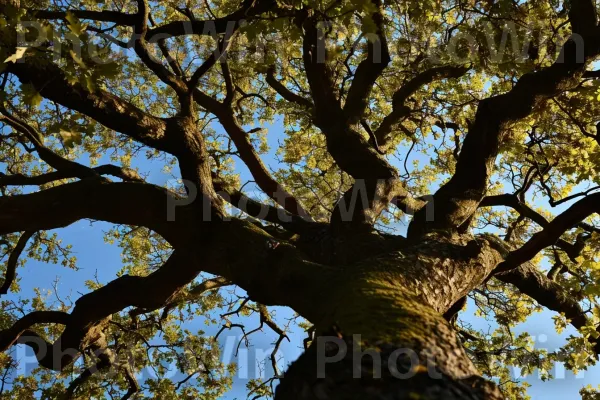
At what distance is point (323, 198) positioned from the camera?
34.6ft

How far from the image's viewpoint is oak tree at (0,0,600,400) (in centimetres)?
303

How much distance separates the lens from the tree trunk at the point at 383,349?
2121 mm

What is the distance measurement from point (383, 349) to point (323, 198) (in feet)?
26.9

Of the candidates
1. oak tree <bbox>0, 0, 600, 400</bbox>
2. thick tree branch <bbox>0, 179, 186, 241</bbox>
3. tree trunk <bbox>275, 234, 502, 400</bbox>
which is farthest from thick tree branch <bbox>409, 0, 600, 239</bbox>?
thick tree branch <bbox>0, 179, 186, 241</bbox>

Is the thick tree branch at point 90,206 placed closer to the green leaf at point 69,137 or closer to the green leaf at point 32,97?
the green leaf at point 32,97

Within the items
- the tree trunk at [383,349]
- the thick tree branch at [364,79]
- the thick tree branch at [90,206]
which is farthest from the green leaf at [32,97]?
the thick tree branch at [364,79]

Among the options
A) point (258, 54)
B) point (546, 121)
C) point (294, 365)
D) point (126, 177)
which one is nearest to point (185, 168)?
point (126, 177)

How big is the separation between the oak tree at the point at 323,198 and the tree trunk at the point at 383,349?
1 centimetres

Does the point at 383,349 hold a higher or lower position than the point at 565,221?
lower

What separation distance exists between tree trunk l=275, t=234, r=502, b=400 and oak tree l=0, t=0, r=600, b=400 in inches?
0.6

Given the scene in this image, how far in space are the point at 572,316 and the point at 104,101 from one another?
22.2 feet

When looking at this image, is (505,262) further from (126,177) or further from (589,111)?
(126,177)

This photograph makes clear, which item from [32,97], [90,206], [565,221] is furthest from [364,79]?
[32,97]

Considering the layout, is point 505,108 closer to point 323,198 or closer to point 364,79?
point 364,79
